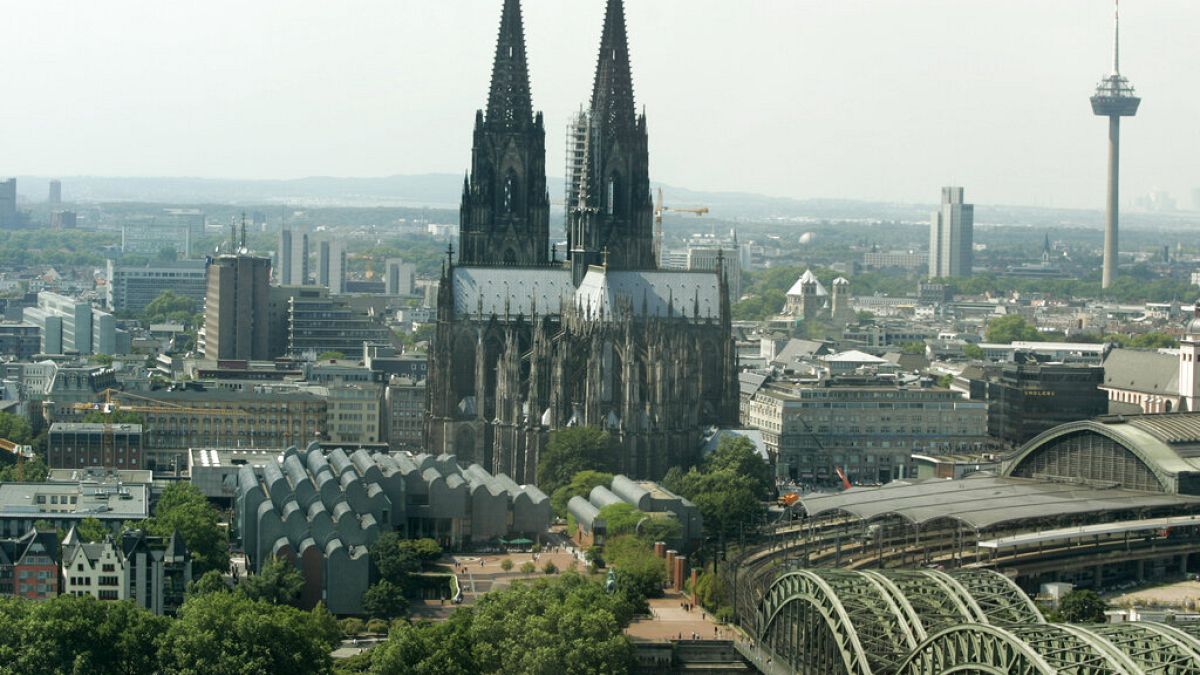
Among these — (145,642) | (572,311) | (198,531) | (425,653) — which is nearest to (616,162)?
(572,311)

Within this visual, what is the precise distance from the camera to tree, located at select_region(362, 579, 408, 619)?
356ft

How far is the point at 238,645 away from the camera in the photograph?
90250 millimetres

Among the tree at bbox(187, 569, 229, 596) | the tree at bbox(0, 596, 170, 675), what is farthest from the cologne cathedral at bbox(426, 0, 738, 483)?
the tree at bbox(0, 596, 170, 675)

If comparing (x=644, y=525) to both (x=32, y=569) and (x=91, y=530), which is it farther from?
(x=32, y=569)

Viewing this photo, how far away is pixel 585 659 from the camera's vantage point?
9506cm

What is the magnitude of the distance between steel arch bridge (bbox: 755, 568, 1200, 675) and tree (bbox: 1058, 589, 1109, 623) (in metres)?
9.05

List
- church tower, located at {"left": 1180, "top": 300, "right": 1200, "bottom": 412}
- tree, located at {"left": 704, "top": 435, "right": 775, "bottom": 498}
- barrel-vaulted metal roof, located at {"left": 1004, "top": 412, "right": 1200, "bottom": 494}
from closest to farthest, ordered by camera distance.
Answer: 1. barrel-vaulted metal roof, located at {"left": 1004, "top": 412, "right": 1200, "bottom": 494}
2. tree, located at {"left": 704, "top": 435, "right": 775, "bottom": 498}
3. church tower, located at {"left": 1180, "top": 300, "right": 1200, "bottom": 412}

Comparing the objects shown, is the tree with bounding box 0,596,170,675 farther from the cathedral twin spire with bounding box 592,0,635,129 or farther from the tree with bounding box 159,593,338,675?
the cathedral twin spire with bounding box 592,0,635,129

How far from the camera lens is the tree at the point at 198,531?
→ 111 m

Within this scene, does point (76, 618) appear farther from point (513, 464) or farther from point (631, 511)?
point (513, 464)

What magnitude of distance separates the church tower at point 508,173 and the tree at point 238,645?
7114 centimetres

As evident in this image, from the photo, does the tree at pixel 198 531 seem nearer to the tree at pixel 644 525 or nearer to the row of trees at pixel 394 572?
the row of trees at pixel 394 572

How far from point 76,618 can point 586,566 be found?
117 feet

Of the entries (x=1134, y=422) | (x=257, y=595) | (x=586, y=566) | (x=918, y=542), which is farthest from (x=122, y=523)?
(x=1134, y=422)
